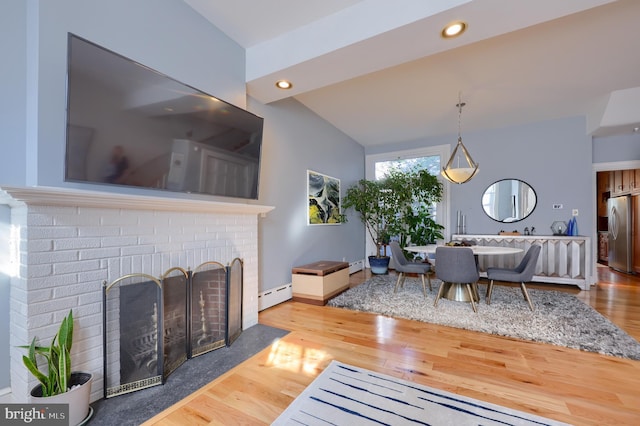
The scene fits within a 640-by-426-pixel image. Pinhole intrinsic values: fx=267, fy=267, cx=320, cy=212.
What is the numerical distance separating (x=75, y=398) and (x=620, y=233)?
873 cm

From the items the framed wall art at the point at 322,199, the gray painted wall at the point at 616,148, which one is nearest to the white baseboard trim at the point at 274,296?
the framed wall art at the point at 322,199

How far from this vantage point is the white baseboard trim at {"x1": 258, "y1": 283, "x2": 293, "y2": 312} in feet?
10.7

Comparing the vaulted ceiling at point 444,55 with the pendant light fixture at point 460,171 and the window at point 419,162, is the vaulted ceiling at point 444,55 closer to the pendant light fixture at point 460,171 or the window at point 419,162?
the pendant light fixture at point 460,171

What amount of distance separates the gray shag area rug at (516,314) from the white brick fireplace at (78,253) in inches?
88.1

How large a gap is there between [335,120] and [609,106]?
4012mm

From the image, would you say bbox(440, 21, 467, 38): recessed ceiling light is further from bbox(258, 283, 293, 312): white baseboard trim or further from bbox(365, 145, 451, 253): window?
bbox(365, 145, 451, 253): window

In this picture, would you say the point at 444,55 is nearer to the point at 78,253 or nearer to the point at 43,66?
the point at 43,66

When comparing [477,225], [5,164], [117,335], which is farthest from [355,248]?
[5,164]

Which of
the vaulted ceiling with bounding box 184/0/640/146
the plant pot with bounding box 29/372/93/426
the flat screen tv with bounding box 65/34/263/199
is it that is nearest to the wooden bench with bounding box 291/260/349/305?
the flat screen tv with bounding box 65/34/263/199

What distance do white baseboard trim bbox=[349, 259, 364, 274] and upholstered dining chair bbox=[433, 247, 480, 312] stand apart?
2.34 m

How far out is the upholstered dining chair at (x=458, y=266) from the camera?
3.08 metres

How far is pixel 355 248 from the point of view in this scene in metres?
5.74

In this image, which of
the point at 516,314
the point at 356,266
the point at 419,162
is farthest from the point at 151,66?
the point at 419,162

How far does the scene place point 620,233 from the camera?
5637 millimetres
